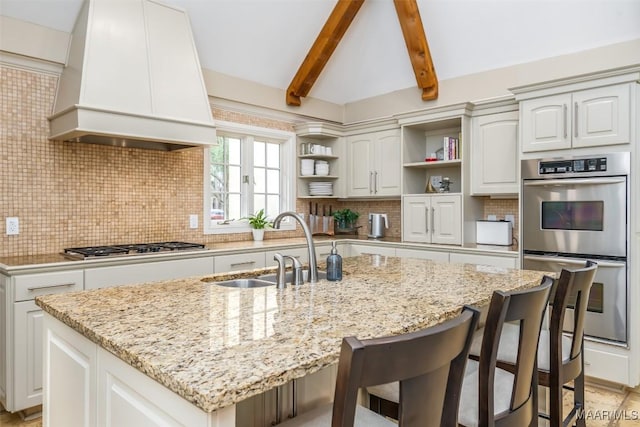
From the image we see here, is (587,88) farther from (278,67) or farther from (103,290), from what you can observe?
(103,290)

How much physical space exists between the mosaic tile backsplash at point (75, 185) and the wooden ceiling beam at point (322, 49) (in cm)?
136

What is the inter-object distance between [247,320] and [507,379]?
997 millimetres

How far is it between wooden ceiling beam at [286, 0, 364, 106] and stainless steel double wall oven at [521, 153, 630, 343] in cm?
217

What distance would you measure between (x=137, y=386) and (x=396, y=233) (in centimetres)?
416

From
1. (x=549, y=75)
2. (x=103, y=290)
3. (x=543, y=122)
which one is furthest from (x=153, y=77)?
(x=549, y=75)

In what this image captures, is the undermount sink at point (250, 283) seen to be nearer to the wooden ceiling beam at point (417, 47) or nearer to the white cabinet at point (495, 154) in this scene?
the white cabinet at point (495, 154)

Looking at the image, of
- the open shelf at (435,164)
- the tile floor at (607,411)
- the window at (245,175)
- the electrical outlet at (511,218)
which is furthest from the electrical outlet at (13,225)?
the electrical outlet at (511,218)

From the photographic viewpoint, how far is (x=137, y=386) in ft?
3.44

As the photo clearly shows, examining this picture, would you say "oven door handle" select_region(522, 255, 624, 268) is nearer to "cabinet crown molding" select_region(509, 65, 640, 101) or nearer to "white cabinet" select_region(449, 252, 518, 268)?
"white cabinet" select_region(449, 252, 518, 268)

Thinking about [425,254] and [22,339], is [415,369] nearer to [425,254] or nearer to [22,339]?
[22,339]

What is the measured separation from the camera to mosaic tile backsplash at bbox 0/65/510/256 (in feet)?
9.88

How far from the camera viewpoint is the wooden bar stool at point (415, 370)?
0.73 metres

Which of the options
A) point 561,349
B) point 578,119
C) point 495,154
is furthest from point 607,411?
point 495,154

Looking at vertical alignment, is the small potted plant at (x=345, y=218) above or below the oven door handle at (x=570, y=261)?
above
